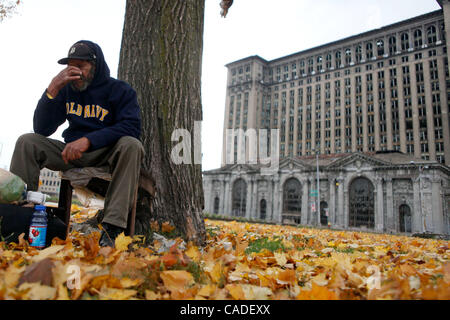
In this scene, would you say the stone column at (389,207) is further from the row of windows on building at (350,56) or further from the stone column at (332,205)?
the row of windows on building at (350,56)

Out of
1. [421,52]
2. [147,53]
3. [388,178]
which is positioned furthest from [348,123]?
[147,53]

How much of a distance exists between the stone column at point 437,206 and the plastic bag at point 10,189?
42725 millimetres

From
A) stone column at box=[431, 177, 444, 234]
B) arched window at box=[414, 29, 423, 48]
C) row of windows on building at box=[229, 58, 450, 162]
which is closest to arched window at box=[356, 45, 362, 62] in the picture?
row of windows on building at box=[229, 58, 450, 162]

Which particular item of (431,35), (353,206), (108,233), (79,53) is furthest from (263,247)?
(431,35)

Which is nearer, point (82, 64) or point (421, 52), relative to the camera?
point (82, 64)

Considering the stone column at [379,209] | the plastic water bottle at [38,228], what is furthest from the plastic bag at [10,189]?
the stone column at [379,209]

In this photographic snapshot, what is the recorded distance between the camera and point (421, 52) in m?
65.4

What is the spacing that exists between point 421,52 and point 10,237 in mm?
82433

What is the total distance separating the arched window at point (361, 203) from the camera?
1577 inches

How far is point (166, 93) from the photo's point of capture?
3.37 metres

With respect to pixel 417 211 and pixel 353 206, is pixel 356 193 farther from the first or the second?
pixel 417 211

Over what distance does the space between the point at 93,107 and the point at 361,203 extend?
4376 cm

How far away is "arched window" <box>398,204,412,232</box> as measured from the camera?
37.6 m

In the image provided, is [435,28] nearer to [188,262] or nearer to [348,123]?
[348,123]
